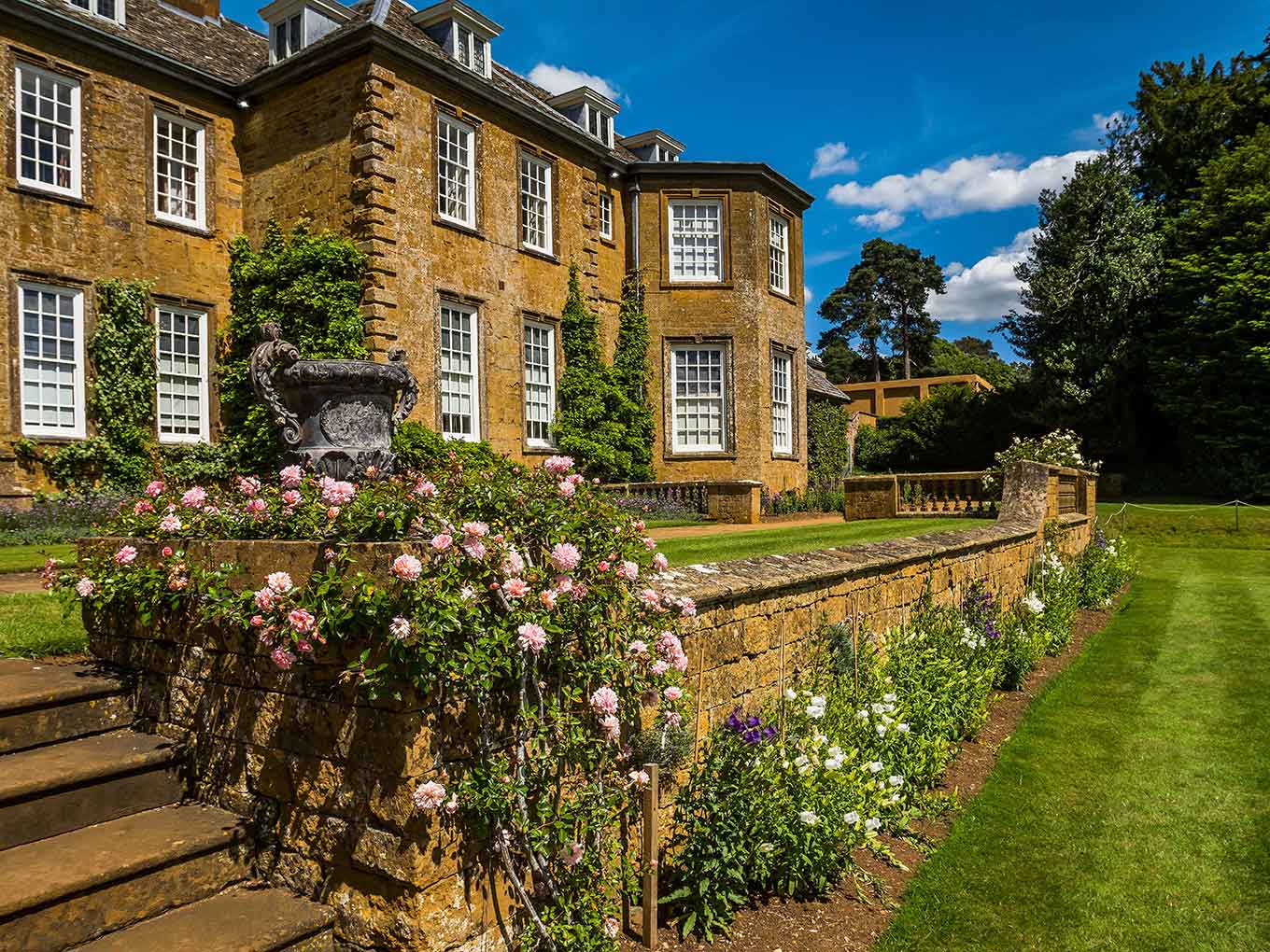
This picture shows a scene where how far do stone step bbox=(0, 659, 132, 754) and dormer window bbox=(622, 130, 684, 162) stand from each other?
73.0 ft

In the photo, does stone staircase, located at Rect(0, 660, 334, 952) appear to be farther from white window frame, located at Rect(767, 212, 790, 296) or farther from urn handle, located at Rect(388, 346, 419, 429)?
white window frame, located at Rect(767, 212, 790, 296)

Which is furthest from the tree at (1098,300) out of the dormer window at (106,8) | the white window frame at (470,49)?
Result: the dormer window at (106,8)

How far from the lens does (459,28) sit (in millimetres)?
17453

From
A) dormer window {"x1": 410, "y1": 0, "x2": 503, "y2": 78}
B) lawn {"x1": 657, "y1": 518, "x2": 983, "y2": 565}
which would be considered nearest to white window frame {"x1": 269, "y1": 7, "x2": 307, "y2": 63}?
dormer window {"x1": 410, "y1": 0, "x2": 503, "y2": 78}

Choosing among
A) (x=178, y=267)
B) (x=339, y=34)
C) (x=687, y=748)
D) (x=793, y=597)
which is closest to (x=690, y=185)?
(x=339, y=34)

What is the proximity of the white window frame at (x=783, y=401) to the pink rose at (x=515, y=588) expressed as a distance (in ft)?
63.4

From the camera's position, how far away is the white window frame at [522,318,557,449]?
17922 millimetres

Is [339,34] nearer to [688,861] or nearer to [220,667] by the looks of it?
[220,667]

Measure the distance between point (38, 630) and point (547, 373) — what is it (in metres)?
14.1

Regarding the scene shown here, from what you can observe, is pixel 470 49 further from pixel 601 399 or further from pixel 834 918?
pixel 834 918

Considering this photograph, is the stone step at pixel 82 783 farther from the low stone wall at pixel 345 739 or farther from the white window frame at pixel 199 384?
the white window frame at pixel 199 384

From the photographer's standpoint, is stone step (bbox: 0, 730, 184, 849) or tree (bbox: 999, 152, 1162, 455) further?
tree (bbox: 999, 152, 1162, 455)

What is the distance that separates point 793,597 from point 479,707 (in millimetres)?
2687

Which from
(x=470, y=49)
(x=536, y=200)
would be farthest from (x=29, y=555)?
(x=470, y=49)
